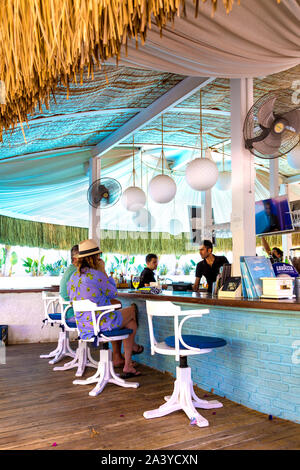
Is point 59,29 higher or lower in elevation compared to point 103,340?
higher

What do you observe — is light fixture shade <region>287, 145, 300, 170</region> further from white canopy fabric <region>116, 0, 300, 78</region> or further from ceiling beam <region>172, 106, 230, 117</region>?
white canopy fabric <region>116, 0, 300, 78</region>

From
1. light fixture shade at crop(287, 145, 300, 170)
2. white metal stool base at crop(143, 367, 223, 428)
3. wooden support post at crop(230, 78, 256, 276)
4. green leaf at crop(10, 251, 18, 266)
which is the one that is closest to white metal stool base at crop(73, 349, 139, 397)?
white metal stool base at crop(143, 367, 223, 428)

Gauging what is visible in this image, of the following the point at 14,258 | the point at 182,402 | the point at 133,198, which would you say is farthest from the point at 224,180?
the point at 14,258

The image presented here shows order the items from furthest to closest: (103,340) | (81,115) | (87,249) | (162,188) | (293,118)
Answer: (162,188), (81,115), (87,249), (103,340), (293,118)

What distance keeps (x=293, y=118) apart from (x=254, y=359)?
2044 millimetres

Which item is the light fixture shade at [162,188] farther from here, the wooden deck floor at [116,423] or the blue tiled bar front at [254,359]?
the wooden deck floor at [116,423]

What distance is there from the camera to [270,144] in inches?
145

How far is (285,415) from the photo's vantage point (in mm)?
3016

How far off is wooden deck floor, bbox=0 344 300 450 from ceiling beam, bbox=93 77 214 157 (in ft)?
10.6

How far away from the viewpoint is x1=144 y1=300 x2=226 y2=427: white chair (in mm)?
3010

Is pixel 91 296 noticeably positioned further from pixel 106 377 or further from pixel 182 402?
pixel 182 402

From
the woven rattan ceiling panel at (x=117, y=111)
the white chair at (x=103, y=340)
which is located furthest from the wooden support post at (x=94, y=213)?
the white chair at (x=103, y=340)
